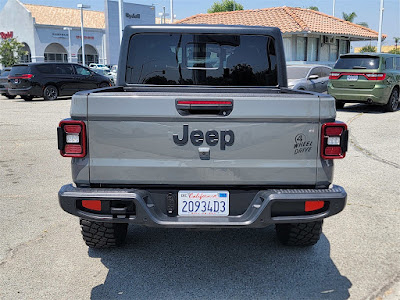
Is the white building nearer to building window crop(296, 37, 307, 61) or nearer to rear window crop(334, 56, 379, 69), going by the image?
building window crop(296, 37, 307, 61)

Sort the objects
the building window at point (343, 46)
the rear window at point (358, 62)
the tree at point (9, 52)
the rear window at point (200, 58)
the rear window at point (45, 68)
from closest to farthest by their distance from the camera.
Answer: the rear window at point (200, 58) < the rear window at point (358, 62) < the rear window at point (45, 68) < the building window at point (343, 46) < the tree at point (9, 52)

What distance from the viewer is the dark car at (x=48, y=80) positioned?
19594mm

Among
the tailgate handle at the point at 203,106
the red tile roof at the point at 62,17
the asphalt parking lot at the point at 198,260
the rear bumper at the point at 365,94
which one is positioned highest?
the red tile roof at the point at 62,17

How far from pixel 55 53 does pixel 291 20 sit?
3335 centimetres

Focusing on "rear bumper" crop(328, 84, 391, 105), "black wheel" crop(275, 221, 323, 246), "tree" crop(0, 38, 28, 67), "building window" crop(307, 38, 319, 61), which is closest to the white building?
"tree" crop(0, 38, 28, 67)

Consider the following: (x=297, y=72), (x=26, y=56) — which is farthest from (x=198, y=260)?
(x=26, y=56)

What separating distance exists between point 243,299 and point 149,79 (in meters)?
2.29

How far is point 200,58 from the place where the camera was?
4586 millimetres

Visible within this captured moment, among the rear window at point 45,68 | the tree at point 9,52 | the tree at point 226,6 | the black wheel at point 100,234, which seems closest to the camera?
the black wheel at point 100,234

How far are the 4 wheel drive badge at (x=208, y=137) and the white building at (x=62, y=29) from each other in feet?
176

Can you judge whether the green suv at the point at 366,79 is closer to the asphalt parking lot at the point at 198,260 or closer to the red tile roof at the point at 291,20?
the asphalt parking lot at the point at 198,260

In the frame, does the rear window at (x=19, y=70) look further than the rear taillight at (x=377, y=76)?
Yes

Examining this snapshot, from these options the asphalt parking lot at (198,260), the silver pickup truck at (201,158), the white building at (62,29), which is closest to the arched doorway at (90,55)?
the white building at (62,29)

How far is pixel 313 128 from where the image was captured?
10.8 ft
